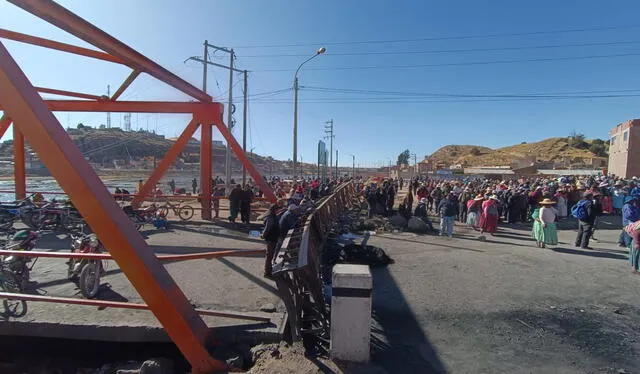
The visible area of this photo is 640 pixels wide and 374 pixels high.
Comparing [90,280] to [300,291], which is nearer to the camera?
[300,291]

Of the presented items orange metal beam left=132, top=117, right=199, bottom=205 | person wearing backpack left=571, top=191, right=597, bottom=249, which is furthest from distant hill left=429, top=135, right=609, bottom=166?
orange metal beam left=132, top=117, right=199, bottom=205

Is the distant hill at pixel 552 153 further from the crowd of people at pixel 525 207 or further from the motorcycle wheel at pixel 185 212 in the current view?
the motorcycle wheel at pixel 185 212

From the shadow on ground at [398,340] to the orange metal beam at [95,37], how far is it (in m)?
6.17

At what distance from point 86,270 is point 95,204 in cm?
275

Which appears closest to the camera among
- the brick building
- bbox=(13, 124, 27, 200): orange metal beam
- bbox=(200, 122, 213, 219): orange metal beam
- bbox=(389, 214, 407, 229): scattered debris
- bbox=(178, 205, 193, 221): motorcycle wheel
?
bbox=(13, 124, 27, 200): orange metal beam

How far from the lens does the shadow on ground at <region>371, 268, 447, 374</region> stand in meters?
3.92

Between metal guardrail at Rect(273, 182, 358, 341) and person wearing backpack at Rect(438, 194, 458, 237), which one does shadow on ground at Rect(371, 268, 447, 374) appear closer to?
metal guardrail at Rect(273, 182, 358, 341)

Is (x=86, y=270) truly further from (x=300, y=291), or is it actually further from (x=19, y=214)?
(x=19, y=214)

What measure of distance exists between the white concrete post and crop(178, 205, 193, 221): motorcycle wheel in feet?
38.9

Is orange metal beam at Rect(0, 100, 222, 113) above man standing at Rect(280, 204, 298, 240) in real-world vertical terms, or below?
above

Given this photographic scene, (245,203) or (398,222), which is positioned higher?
(245,203)

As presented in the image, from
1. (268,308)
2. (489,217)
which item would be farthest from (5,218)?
(489,217)

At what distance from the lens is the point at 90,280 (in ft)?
19.5

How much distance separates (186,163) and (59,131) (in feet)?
364
